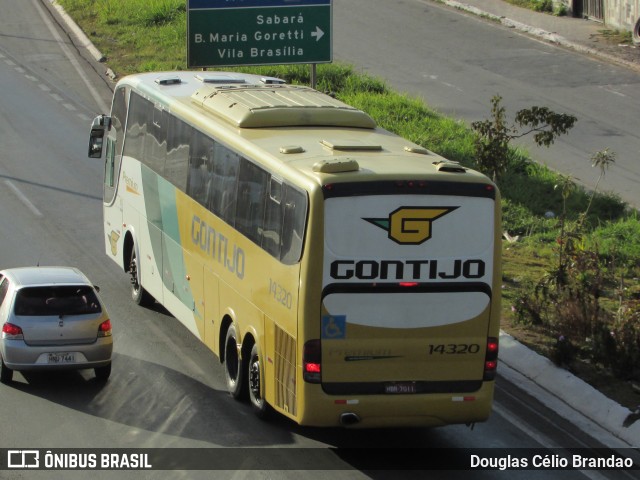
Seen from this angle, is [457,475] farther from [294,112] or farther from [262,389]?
[294,112]

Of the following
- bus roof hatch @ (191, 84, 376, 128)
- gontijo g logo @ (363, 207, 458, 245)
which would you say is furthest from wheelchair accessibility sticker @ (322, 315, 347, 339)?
bus roof hatch @ (191, 84, 376, 128)

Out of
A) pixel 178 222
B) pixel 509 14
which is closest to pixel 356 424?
pixel 178 222

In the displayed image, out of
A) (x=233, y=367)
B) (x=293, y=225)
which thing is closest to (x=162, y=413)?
(x=233, y=367)

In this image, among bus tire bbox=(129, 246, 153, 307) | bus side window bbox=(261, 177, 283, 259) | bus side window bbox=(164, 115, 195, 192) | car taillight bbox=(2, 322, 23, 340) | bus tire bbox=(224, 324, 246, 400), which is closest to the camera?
bus side window bbox=(261, 177, 283, 259)

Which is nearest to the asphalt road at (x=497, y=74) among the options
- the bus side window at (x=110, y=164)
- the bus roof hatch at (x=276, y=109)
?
the bus roof hatch at (x=276, y=109)

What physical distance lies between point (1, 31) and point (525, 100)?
20640mm

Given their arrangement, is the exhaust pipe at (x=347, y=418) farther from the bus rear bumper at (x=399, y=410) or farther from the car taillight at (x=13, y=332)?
the car taillight at (x=13, y=332)

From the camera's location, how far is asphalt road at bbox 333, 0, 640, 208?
96.1ft

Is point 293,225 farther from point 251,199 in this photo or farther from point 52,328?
point 52,328

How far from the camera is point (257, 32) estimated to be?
2602 cm

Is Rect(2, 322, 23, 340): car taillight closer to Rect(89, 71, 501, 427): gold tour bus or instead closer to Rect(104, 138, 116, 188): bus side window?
Rect(89, 71, 501, 427): gold tour bus

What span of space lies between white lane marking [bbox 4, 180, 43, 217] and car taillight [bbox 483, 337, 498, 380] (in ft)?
47.1

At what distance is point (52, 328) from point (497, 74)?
80.2 feet

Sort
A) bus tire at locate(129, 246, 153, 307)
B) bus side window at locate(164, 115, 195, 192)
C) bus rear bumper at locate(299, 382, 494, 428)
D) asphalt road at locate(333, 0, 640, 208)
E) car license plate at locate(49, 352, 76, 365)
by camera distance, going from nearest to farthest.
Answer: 1. bus rear bumper at locate(299, 382, 494, 428)
2. car license plate at locate(49, 352, 76, 365)
3. bus side window at locate(164, 115, 195, 192)
4. bus tire at locate(129, 246, 153, 307)
5. asphalt road at locate(333, 0, 640, 208)
